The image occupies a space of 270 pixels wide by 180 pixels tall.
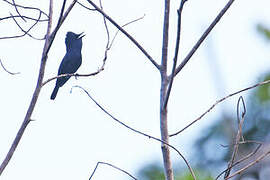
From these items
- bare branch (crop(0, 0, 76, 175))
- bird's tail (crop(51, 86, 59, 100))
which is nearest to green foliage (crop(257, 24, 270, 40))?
bird's tail (crop(51, 86, 59, 100))

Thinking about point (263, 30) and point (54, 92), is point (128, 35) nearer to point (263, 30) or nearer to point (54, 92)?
point (54, 92)

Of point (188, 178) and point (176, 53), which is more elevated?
point (176, 53)

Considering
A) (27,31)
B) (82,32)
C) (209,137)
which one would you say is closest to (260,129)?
(209,137)

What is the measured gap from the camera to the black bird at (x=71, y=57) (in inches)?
268

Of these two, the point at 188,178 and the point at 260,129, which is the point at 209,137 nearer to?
the point at 260,129

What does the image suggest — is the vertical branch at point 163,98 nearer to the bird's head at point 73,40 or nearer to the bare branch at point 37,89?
the bare branch at point 37,89

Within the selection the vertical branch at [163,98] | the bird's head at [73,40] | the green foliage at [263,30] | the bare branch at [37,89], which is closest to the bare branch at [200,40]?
the vertical branch at [163,98]

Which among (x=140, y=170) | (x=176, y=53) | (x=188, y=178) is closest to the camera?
(x=176, y=53)

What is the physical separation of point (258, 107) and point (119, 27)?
9933mm

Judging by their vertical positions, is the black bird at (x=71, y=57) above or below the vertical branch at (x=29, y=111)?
above

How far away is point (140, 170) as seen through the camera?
31.1 feet

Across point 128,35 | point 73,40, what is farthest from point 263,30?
point 128,35

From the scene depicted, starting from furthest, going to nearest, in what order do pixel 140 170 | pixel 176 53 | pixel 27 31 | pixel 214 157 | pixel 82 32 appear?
pixel 214 157 < pixel 140 170 < pixel 82 32 < pixel 27 31 < pixel 176 53

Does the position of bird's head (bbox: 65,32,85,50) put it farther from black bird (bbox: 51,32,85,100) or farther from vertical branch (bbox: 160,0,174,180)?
vertical branch (bbox: 160,0,174,180)
